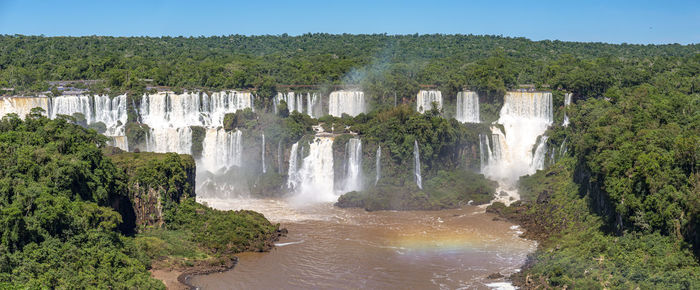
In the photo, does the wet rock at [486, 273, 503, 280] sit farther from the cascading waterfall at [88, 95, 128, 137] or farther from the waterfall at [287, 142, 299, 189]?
the cascading waterfall at [88, 95, 128, 137]

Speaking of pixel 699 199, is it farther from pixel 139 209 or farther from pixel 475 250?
pixel 139 209

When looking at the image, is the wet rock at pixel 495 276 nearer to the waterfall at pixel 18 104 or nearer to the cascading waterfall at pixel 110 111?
the cascading waterfall at pixel 110 111

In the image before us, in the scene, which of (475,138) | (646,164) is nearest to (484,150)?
(475,138)

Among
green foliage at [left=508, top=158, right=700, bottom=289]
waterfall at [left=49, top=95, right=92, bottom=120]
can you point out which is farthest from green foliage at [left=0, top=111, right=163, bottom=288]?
waterfall at [left=49, top=95, right=92, bottom=120]

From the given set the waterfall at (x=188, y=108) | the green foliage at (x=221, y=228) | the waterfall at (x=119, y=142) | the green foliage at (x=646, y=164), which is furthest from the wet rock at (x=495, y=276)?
the waterfall at (x=188, y=108)

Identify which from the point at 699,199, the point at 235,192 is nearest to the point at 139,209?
the point at 235,192

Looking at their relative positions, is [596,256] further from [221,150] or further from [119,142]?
[119,142]
